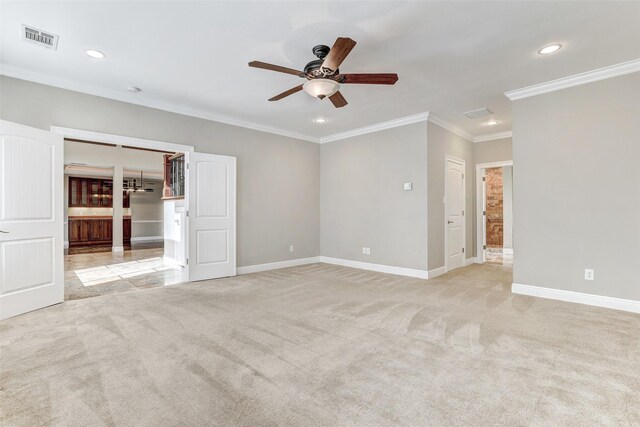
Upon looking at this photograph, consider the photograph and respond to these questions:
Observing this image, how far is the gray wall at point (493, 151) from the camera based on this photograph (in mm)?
6238

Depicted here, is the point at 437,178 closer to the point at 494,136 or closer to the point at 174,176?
the point at 494,136

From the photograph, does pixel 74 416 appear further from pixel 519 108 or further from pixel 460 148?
pixel 460 148

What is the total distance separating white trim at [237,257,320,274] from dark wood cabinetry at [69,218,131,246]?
826 cm

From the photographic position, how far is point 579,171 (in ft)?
12.3

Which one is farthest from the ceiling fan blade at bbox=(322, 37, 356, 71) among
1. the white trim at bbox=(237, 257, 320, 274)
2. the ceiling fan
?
the white trim at bbox=(237, 257, 320, 274)

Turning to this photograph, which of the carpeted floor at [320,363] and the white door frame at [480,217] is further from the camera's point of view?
the white door frame at [480,217]

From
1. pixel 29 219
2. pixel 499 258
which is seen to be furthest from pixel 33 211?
pixel 499 258

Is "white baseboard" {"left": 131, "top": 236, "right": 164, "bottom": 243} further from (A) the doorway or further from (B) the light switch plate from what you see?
(B) the light switch plate

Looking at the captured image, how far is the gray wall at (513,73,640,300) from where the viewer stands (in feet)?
11.3

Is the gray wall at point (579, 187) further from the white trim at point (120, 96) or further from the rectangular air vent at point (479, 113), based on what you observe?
the white trim at point (120, 96)

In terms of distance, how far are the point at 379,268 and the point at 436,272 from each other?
101 cm

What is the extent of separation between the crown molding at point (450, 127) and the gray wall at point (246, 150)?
260 centimetres

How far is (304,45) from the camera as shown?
119 inches

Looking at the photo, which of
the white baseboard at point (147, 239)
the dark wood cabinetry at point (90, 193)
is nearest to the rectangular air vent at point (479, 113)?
the white baseboard at point (147, 239)
